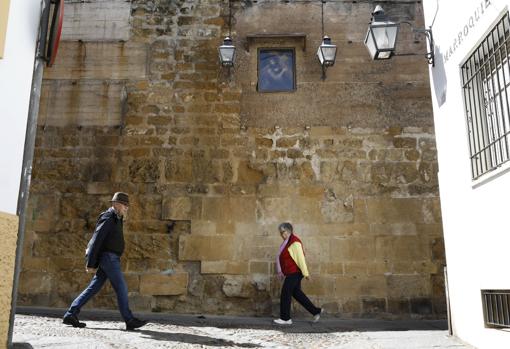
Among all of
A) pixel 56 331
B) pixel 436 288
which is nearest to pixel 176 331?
pixel 56 331

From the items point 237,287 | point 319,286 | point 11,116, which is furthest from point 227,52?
point 11,116

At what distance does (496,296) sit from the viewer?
438 cm

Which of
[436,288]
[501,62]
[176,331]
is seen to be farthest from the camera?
[436,288]

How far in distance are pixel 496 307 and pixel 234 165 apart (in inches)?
185

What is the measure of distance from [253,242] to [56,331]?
3.43 m

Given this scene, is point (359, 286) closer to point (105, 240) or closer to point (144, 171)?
point (144, 171)

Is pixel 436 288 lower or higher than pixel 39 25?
lower

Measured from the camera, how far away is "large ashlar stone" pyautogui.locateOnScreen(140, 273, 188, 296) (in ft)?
25.4

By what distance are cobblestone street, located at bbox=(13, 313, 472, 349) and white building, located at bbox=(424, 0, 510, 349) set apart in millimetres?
552

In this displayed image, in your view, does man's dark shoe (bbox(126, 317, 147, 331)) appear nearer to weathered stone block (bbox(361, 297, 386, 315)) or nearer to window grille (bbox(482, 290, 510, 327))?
window grille (bbox(482, 290, 510, 327))

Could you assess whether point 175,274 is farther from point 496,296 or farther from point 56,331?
point 496,296

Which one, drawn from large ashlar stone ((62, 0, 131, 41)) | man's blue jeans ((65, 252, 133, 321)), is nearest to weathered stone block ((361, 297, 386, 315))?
man's blue jeans ((65, 252, 133, 321))

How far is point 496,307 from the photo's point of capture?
14.4ft

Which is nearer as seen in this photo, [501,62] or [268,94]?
[501,62]
